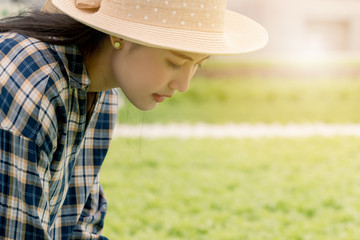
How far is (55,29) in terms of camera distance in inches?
64.8

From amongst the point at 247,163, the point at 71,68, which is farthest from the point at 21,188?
the point at 247,163

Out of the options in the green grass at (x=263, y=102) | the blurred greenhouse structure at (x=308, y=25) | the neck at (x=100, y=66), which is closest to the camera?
the neck at (x=100, y=66)

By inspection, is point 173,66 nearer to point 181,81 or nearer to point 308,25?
point 181,81

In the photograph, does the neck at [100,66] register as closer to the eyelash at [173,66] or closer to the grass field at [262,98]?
the eyelash at [173,66]

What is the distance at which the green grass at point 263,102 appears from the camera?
289 inches

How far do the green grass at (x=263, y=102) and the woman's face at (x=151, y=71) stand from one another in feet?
17.1

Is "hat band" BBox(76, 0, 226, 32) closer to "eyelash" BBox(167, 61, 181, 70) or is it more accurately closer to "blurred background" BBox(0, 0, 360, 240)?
"eyelash" BBox(167, 61, 181, 70)

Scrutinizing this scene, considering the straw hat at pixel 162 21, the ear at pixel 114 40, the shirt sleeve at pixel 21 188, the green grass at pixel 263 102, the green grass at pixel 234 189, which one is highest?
the straw hat at pixel 162 21

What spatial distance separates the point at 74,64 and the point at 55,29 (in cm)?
11

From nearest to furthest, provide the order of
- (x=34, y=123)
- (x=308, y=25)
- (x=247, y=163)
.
Result: (x=34, y=123) < (x=247, y=163) < (x=308, y=25)

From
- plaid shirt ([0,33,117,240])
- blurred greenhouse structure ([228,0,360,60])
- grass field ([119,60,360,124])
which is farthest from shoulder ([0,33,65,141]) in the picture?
blurred greenhouse structure ([228,0,360,60])

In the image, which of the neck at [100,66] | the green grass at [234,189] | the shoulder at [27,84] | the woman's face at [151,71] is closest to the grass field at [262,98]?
the green grass at [234,189]

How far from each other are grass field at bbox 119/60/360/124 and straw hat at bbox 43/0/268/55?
5.24 meters

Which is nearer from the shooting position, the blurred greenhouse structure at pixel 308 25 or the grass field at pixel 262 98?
the grass field at pixel 262 98
